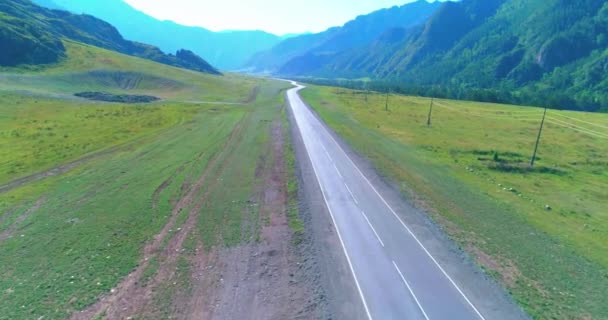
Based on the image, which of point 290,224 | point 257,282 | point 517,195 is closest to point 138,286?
point 257,282

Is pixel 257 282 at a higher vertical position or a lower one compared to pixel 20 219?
lower

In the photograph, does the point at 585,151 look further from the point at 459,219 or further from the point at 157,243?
the point at 157,243

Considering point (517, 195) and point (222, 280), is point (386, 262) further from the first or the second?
point (517, 195)

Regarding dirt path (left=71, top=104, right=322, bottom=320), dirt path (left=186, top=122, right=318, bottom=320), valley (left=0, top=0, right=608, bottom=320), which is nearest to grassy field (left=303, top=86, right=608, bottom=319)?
valley (left=0, top=0, right=608, bottom=320)

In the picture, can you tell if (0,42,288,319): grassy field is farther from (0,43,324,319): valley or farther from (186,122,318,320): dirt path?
(186,122,318,320): dirt path

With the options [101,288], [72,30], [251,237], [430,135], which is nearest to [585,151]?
[430,135]
